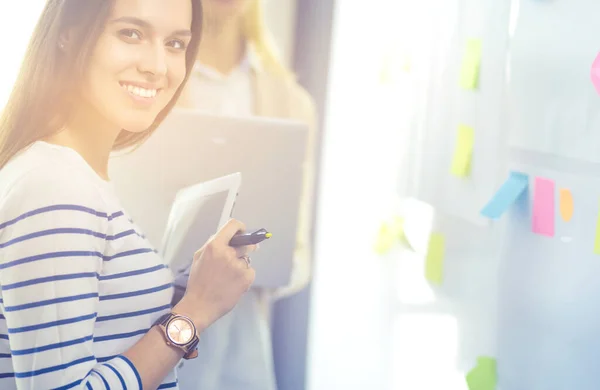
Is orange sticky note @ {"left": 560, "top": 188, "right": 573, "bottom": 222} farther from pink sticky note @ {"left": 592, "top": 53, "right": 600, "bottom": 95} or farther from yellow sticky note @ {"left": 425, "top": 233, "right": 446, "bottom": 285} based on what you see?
yellow sticky note @ {"left": 425, "top": 233, "right": 446, "bottom": 285}

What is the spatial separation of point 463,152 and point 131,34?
2.05 feet

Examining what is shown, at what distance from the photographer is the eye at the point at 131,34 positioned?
1090 mm

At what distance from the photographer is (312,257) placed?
4.35 ft

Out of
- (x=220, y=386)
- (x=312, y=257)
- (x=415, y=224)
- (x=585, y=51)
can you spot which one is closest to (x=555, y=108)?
(x=585, y=51)

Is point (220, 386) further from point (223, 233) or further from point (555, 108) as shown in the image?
point (555, 108)

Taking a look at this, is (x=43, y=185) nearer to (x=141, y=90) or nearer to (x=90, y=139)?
(x=90, y=139)

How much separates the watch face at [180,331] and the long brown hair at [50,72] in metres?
0.36

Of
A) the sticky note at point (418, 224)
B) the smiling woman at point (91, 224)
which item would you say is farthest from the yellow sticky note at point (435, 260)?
the smiling woman at point (91, 224)

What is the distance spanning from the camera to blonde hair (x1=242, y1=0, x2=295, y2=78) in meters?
1.25

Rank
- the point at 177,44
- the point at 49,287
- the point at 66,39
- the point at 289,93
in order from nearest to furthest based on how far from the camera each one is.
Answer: the point at 49,287
the point at 66,39
the point at 177,44
the point at 289,93

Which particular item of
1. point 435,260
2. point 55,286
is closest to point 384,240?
point 435,260

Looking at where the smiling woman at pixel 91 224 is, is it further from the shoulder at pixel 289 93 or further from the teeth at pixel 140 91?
the shoulder at pixel 289 93

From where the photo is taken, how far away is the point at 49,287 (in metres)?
0.94

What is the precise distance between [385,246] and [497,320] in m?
0.29
